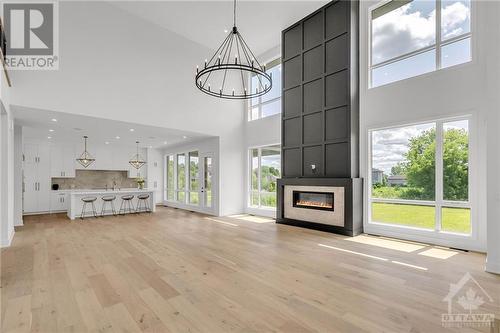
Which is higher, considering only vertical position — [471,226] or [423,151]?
[423,151]

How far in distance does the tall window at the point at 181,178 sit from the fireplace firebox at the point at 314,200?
5331mm

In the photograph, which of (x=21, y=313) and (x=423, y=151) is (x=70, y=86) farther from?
(x=423, y=151)

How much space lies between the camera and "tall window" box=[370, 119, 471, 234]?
4.55 metres

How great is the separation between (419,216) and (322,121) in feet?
9.61

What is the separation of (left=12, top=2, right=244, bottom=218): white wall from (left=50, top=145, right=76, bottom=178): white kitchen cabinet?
16.8 ft

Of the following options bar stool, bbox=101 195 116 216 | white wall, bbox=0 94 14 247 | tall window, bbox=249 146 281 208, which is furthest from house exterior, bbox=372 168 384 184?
bar stool, bbox=101 195 116 216

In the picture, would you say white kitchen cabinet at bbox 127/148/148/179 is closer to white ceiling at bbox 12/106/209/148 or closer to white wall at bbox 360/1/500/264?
white ceiling at bbox 12/106/209/148

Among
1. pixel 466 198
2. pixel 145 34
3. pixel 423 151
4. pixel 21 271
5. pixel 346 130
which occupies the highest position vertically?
pixel 145 34

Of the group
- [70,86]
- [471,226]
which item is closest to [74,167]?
[70,86]

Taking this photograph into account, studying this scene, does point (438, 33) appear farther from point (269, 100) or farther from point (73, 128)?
point (73, 128)

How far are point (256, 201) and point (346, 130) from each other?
13.5ft

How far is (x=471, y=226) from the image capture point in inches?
171

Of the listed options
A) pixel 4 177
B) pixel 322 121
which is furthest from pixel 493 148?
pixel 4 177

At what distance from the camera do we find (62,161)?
9.70 m
